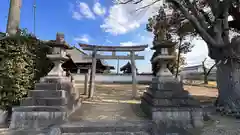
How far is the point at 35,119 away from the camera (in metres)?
3.95

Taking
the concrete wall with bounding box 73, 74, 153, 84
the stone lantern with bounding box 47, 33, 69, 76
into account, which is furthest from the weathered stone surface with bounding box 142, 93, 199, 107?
the concrete wall with bounding box 73, 74, 153, 84

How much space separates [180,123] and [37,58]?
12.7 feet

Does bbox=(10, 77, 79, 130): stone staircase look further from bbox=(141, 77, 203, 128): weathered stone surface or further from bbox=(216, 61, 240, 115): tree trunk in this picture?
bbox=(216, 61, 240, 115): tree trunk

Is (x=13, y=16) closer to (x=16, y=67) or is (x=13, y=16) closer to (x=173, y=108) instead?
(x=16, y=67)

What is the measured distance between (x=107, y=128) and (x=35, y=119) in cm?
159

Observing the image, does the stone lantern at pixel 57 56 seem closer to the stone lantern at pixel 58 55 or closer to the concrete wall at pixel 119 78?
the stone lantern at pixel 58 55

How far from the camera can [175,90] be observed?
169 inches

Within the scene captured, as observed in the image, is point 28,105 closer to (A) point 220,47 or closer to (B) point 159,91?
(B) point 159,91

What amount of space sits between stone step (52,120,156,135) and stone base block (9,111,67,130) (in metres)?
0.31

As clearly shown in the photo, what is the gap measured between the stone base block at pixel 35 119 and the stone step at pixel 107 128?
314 millimetres

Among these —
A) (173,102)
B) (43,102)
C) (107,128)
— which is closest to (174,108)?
(173,102)

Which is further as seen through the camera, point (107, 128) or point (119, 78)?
point (119, 78)

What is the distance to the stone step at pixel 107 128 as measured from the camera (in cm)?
372

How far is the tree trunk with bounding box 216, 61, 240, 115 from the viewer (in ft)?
18.9
